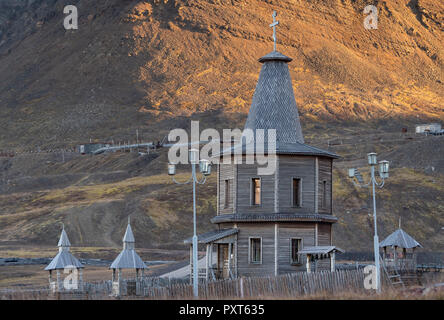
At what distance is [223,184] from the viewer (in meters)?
40.9

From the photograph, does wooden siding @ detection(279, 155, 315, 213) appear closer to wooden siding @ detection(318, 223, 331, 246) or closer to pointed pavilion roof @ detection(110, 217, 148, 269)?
wooden siding @ detection(318, 223, 331, 246)

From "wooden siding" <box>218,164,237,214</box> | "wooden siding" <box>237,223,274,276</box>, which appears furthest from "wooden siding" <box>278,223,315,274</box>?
"wooden siding" <box>218,164,237,214</box>

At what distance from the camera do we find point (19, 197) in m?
98.8

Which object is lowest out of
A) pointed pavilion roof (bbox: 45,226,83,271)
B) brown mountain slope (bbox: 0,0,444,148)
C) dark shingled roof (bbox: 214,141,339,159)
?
pointed pavilion roof (bbox: 45,226,83,271)

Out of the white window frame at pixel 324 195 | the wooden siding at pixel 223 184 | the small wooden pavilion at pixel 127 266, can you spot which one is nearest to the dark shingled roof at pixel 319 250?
the white window frame at pixel 324 195

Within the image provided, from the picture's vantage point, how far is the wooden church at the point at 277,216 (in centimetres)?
3828

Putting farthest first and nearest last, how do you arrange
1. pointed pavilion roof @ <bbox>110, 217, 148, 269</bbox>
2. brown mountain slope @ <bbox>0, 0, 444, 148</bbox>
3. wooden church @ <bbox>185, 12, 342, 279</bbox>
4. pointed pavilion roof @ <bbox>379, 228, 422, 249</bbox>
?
brown mountain slope @ <bbox>0, 0, 444, 148</bbox> → pointed pavilion roof @ <bbox>379, 228, 422, 249</bbox> → wooden church @ <bbox>185, 12, 342, 279</bbox> → pointed pavilion roof @ <bbox>110, 217, 148, 269</bbox>

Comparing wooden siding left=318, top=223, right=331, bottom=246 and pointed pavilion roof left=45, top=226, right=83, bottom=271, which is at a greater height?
wooden siding left=318, top=223, right=331, bottom=246

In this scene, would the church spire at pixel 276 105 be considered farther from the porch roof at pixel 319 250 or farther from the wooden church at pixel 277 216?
the porch roof at pixel 319 250

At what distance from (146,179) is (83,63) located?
191 ft

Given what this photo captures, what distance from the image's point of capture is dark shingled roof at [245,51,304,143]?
133ft

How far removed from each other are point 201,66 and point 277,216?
10980 cm

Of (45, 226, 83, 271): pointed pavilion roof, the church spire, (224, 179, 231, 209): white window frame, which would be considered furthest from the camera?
the church spire
